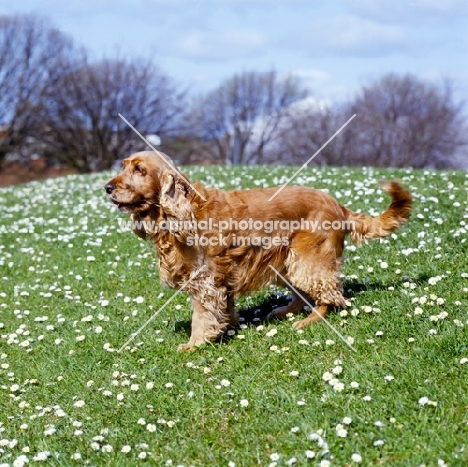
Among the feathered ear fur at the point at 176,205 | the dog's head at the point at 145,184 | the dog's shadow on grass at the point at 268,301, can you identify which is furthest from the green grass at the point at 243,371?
the dog's head at the point at 145,184

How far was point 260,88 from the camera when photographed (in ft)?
165

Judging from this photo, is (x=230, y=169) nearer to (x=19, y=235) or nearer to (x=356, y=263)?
(x=19, y=235)

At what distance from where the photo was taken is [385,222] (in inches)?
231

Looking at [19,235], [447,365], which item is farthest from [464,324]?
[19,235]

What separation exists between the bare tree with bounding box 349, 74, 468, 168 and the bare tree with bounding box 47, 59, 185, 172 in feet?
48.4

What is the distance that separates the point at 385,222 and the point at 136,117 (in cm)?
4298

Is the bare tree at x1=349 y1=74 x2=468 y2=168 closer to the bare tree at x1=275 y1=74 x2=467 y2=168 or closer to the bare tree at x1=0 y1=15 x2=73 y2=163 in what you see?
the bare tree at x1=275 y1=74 x2=467 y2=168

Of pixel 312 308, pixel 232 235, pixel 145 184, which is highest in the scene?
pixel 145 184

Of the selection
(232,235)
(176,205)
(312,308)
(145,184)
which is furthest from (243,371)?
(145,184)

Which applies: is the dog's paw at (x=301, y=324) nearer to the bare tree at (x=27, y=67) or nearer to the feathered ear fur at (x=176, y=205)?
the feathered ear fur at (x=176, y=205)

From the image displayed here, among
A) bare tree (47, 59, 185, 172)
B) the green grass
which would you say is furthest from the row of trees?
the green grass

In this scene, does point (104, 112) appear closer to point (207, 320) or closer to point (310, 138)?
point (310, 138)

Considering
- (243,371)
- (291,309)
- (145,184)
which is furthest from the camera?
(291,309)

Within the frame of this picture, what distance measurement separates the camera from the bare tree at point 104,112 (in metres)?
45.9
